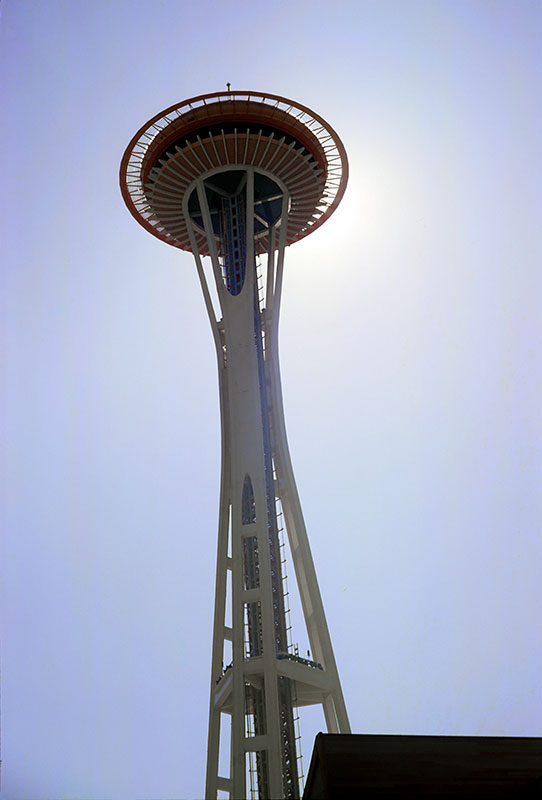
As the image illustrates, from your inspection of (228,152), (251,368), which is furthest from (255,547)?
(228,152)

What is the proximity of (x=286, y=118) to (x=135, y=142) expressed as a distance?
7.01m

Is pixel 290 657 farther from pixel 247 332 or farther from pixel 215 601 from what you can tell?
pixel 247 332

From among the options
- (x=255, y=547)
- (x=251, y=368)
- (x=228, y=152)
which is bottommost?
(x=255, y=547)

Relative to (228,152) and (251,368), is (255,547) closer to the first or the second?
(251,368)

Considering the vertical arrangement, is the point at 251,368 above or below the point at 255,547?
above

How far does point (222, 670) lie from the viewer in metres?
32.4

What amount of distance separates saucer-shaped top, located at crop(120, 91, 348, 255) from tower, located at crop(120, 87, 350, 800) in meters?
0.06

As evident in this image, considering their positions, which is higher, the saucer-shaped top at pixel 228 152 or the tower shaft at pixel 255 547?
the saucer-shaped top at pixel 228 152

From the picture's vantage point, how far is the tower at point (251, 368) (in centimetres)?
3058

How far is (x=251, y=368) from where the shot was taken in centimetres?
3569

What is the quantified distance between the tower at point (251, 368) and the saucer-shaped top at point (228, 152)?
6 cm

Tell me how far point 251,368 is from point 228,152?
10133 millimetres

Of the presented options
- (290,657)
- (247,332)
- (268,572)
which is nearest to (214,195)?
(247,332)

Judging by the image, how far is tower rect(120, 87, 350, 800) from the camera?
100ft
